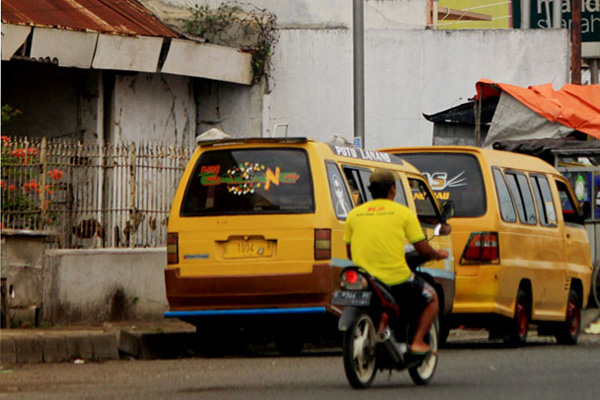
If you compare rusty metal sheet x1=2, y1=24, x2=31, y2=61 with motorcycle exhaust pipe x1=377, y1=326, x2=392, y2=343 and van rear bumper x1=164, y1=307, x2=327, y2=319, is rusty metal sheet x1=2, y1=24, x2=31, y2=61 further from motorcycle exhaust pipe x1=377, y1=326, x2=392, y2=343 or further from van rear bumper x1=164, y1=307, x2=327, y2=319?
motorcycle exhaust pipe x1=377, y1=326, x2=392, y2=343

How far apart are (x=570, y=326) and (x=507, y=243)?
2.08 m

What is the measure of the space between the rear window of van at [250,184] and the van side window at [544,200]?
365 centimetres

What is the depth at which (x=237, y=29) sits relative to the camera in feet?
82.5

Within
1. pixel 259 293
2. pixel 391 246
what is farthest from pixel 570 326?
pixel 391 246

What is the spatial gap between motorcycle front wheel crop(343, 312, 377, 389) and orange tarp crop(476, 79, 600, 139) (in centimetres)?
1384

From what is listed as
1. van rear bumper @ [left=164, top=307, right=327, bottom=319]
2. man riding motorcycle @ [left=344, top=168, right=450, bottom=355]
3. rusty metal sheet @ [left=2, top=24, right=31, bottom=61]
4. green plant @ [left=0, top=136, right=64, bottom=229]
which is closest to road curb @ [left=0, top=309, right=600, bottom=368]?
van rear bumper @ [left=164, top=307, right=327, bottom=319]

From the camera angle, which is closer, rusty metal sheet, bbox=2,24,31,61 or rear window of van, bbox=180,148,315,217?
rear window of van, bbox=180,148,315,217

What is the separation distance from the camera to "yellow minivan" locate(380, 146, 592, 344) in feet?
45.3

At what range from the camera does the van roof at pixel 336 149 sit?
12.6 metres

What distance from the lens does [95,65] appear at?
21.1m

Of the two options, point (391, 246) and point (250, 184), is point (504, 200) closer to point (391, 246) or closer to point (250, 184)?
point (250, 184)

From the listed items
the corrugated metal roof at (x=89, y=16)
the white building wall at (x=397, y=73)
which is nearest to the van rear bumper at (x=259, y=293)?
the corrugated metal roof at (x=89, y=16)

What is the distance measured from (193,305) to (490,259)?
123 inches

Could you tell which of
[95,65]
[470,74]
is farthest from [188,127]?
[470,74]
